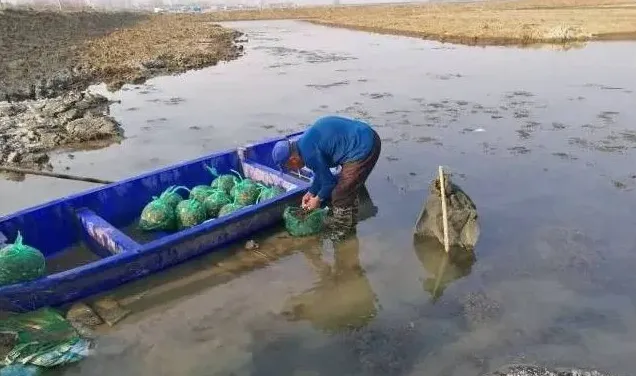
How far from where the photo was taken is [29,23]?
32531 millimetres

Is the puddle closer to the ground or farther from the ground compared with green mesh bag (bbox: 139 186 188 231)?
closer to the ground

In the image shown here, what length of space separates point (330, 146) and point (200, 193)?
82.5 inches

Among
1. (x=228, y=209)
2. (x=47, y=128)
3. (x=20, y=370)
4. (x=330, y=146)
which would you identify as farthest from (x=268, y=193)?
(x=47, y=128)

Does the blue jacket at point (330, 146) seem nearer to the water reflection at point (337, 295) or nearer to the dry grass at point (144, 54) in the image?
the water reflection at point (337, 295)

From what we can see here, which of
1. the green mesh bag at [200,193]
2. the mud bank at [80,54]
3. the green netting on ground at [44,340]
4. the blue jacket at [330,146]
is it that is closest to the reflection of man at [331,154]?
the blue jacket at [330,146]

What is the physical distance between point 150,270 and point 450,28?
32989mm

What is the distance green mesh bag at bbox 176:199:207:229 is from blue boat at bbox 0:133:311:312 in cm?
24

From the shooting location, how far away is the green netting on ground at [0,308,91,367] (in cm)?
488

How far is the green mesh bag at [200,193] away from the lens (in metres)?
7.32

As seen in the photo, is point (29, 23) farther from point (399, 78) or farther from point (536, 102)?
point (536, 102)

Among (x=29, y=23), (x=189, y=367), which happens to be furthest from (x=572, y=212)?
(x=29, y=23)

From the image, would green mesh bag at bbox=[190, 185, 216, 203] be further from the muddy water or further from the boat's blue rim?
the muddy water

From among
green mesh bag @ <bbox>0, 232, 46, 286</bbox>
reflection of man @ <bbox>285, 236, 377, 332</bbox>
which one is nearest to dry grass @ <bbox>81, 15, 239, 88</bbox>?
green mesh bag @ <bbox>0, 232, 46, 286</bbox>

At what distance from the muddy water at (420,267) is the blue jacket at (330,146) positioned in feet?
3.64
